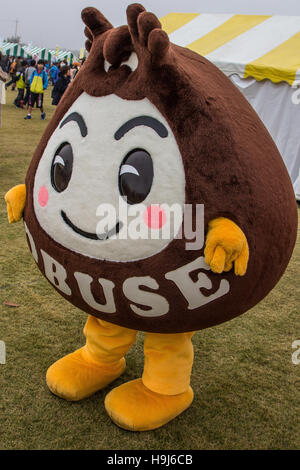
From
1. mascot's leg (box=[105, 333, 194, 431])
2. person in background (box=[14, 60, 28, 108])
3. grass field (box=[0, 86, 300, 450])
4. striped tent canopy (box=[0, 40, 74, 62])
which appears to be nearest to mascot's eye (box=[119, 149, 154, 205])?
mascot's leg (box=[105, 333, 194, 431])

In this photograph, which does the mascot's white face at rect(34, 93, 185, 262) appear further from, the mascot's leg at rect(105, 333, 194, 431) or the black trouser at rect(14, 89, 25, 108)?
the black trouser at rect(14, 89, 25, 108)

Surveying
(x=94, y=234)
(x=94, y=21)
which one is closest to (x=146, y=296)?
(x=94, y=234)

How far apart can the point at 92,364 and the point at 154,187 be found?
3.58 feet

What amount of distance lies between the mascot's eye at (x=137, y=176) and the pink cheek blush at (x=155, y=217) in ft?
0.16

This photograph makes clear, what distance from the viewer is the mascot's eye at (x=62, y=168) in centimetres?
187

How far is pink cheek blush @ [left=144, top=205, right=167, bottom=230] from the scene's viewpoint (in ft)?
5.57

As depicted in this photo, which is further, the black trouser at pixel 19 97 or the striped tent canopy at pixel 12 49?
the striped tent canopy at pixel 12 49

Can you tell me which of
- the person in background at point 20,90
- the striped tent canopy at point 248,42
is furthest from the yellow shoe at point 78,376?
the person in background at point 20,90

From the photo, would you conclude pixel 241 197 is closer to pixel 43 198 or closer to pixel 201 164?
pixel 201 164

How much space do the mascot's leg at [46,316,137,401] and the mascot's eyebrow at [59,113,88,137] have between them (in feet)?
2.93

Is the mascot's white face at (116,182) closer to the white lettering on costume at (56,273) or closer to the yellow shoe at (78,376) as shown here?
the white lettering on costume at (56,273)

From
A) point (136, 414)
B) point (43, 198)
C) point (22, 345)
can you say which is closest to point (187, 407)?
point (136, 414)

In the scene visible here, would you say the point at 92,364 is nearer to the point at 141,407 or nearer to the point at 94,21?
the point at 141,407

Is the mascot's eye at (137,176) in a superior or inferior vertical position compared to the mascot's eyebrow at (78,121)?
inferior
